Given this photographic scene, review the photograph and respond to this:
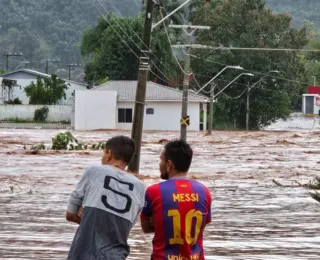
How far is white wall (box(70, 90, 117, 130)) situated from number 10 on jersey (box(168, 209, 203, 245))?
78.1m

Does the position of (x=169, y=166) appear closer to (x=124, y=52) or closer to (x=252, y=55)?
(x=252, y=55)

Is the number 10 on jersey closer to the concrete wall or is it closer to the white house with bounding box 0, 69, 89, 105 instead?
the concrete wall

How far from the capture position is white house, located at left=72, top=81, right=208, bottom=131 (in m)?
85.2

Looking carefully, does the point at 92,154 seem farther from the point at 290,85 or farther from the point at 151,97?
the point at 290,85

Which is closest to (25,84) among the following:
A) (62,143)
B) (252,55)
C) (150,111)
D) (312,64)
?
(252,55)

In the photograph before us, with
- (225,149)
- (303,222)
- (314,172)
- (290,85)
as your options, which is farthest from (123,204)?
(290,85)

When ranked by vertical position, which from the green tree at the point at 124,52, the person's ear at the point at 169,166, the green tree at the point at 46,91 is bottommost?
the person's ear at the point at 169,166

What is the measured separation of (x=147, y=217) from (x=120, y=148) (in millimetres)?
541

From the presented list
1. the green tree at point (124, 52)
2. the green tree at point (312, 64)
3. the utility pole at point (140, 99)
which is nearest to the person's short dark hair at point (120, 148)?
the utility pole at point (140, 99)

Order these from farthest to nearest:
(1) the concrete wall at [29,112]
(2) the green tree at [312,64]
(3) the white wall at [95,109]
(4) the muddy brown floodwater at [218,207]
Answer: (2) the green tree at [312,64]
(1) the concrete wall at [29,112]
(3) the white wall at [95,109]
(4) the muddy brown floodwater at [218,207]

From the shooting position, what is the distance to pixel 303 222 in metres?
17.2

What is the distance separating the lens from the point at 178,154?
23.0ft

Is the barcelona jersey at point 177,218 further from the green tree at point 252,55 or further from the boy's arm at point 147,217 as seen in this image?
the green tree at point 252,55

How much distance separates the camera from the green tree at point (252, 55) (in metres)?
97.2
